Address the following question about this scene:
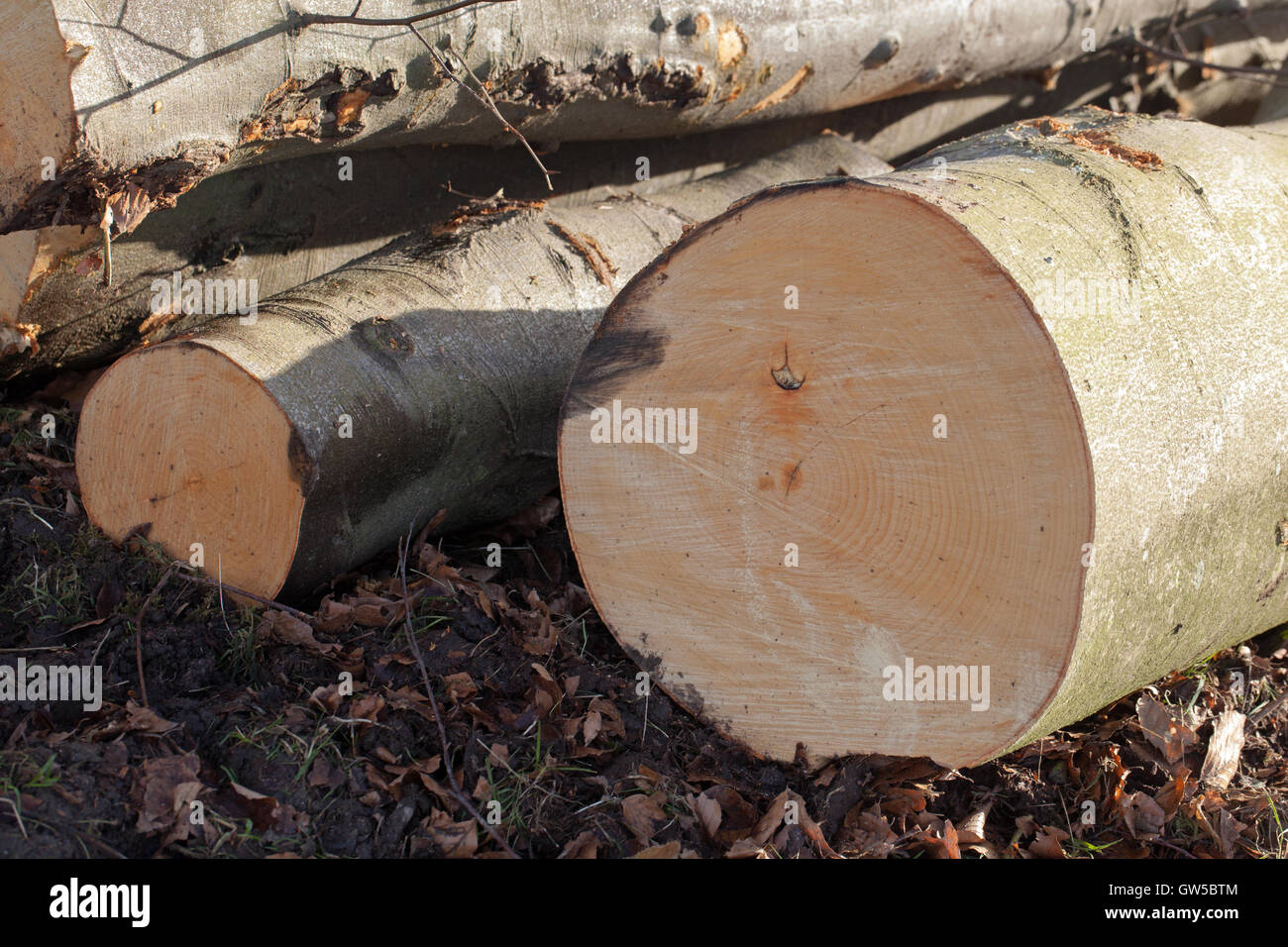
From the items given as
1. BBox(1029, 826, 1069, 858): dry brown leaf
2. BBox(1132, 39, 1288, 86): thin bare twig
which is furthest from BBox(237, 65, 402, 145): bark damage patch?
BBox(1132, 39, 1288, 86): thin bare twig

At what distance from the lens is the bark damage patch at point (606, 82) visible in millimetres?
3365

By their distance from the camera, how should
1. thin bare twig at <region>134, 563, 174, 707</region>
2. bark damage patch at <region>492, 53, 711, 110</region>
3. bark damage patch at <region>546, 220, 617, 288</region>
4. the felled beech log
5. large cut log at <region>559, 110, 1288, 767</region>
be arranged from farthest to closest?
bark damage patch at <region>546, 220, 617, 288</region> < bark damage patch at <region>492, 53, 711, 110</region> < the felled beech log < thin bare twig at <region>134, 563, 174, 707</region> < large cut log at <region>559, 110, 1288, 767</region>

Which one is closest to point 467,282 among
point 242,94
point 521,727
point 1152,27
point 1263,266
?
point 242,94

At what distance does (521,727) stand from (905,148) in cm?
344

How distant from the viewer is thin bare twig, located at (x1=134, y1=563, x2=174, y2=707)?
2.64 m

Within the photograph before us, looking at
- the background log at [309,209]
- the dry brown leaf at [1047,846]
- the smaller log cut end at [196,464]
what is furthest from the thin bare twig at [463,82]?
the dry brown leaf at [1047,846]

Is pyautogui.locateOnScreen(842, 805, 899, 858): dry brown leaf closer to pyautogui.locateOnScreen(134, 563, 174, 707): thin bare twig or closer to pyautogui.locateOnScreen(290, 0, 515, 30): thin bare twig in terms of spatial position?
pyautogui.locateOnScreen(134, 563, 174, 707): thin bare twig

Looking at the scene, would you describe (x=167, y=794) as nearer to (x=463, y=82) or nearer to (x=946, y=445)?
(x=946, y=445)

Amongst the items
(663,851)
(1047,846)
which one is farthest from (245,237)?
(1047,846)

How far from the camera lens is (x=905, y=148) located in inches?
200

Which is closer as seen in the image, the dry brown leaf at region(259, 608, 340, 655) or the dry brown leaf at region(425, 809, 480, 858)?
the dry brown leaf at region(425, 809, 480, 858)

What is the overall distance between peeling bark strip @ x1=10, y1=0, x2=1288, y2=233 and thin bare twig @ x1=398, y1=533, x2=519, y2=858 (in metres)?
1.12

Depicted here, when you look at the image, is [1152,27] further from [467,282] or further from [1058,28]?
[467,282]

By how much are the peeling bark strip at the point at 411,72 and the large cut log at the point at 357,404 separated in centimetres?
40
